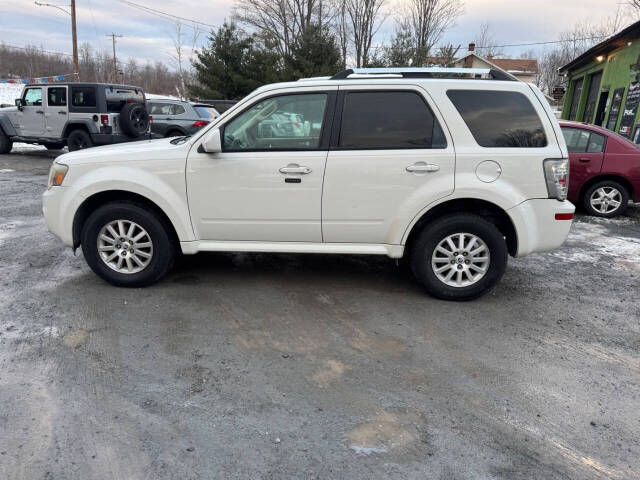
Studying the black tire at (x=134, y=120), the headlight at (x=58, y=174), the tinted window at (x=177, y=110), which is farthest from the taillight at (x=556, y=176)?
the tinted window at (x=177, y=110)

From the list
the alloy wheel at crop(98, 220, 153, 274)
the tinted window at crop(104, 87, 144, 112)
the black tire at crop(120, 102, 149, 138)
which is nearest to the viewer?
the alloy wheel at crop(98, 220, 153, 274)

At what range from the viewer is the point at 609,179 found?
8000mm

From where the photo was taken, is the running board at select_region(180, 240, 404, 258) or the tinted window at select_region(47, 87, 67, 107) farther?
the tinted window at select_region(47, 87, 67, 107)

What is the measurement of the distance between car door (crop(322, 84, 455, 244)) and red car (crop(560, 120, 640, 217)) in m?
5.10

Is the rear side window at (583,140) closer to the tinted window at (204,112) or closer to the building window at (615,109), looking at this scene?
the building window at (615,109)

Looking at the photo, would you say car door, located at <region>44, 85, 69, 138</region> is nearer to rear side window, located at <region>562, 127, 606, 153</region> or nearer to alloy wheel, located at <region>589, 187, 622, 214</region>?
rear side window, located at <region>562, 127, 606, 153</region>

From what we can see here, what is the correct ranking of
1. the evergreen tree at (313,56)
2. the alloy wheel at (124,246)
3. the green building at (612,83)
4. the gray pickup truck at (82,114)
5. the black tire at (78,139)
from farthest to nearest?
1. the evergreen tree at (313,56)
2. the black tire at (78,139)
3. the green building at (612,83)
4. the gray pickup truck at (82,114)
5. the alloy wheel at (124,246)

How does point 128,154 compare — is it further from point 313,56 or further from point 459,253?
point 313,56

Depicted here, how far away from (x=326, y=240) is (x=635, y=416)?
2579 millimetres

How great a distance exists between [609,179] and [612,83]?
8687 mm

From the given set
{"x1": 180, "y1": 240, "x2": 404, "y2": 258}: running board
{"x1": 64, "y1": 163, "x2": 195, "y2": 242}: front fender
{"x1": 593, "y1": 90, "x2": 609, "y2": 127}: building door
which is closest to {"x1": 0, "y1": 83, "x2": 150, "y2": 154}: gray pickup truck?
{"x1": 64, "y1": 163, "x2": 195, "y2": 242}: front fender

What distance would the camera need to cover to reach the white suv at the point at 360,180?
159 inches

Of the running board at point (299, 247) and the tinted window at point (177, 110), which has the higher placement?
the tinted window at point (177, 110)

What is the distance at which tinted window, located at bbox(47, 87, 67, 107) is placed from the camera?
12.9 m
